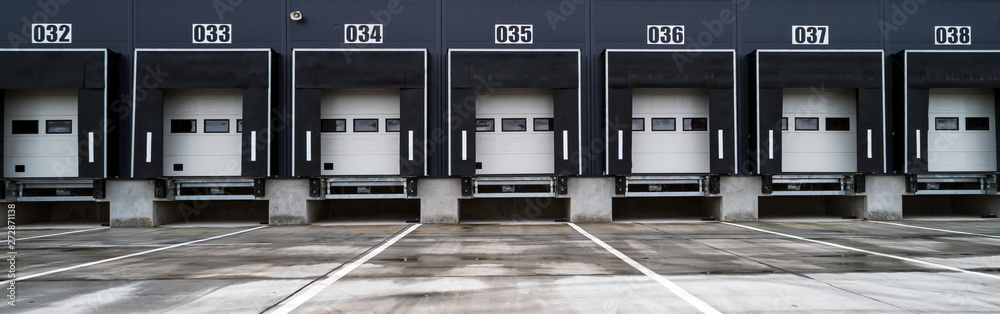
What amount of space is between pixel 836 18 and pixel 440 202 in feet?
47.5

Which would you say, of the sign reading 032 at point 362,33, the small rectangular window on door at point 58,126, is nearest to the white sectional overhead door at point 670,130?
the sign reading 032 at point 362,33

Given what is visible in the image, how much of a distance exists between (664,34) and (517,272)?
11.9 metres

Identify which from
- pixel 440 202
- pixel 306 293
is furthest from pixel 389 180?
pixel 306 293

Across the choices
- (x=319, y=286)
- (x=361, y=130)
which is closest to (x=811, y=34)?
(x=361, y=130)

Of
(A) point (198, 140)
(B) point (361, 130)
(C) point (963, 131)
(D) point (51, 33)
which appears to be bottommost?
(A) point (198, 140)

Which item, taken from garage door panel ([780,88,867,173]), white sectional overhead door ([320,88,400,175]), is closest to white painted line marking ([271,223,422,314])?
white sectional overhead door ([320,88,400,175])

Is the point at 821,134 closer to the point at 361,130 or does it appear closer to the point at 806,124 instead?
the point at 806,124

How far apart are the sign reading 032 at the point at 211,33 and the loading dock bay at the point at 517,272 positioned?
6568mm

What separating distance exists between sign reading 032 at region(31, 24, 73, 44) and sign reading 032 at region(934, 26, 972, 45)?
2833 cm

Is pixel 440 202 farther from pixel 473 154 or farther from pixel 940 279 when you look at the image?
pixel 940 279

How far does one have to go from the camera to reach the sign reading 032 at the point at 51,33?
15766mm

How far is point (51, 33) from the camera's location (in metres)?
15.8

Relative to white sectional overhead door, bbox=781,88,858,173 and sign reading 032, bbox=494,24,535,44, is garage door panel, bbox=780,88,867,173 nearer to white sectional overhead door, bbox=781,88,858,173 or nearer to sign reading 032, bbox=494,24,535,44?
white sectional overhead door, bbox=781,88,858,173

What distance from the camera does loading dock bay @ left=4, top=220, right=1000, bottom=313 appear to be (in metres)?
5.85
